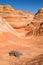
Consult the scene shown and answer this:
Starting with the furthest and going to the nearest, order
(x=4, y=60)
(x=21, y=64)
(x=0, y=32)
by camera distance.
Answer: (x=0, y=32) → (x=4, y=60) → (x=21, y=64)

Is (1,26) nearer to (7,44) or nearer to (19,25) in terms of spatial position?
(7,44)

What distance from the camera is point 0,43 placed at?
51.7 ft

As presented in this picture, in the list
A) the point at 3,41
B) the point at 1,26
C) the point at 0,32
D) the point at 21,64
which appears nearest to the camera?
the point at 21,64

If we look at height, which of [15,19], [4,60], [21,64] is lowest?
[21,64]

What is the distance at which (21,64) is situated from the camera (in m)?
9.35

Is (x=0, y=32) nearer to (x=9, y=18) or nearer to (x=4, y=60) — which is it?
(x=4, y=60)

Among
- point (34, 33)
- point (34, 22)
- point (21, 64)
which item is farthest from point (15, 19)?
point (21, 64)

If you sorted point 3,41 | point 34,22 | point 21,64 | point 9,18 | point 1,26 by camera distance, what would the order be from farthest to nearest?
point 9,18, point 34,22, point 1,26, point 3,41, point 21,64

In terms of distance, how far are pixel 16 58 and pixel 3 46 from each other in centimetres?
427

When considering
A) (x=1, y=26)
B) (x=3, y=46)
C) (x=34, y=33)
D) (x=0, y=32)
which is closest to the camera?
(x=3, y=46)

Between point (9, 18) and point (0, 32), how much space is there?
84.3 ft

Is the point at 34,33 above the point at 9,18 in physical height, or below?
below

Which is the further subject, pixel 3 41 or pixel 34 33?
pixel 34 33

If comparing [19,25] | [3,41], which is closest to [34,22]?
[19,25]
